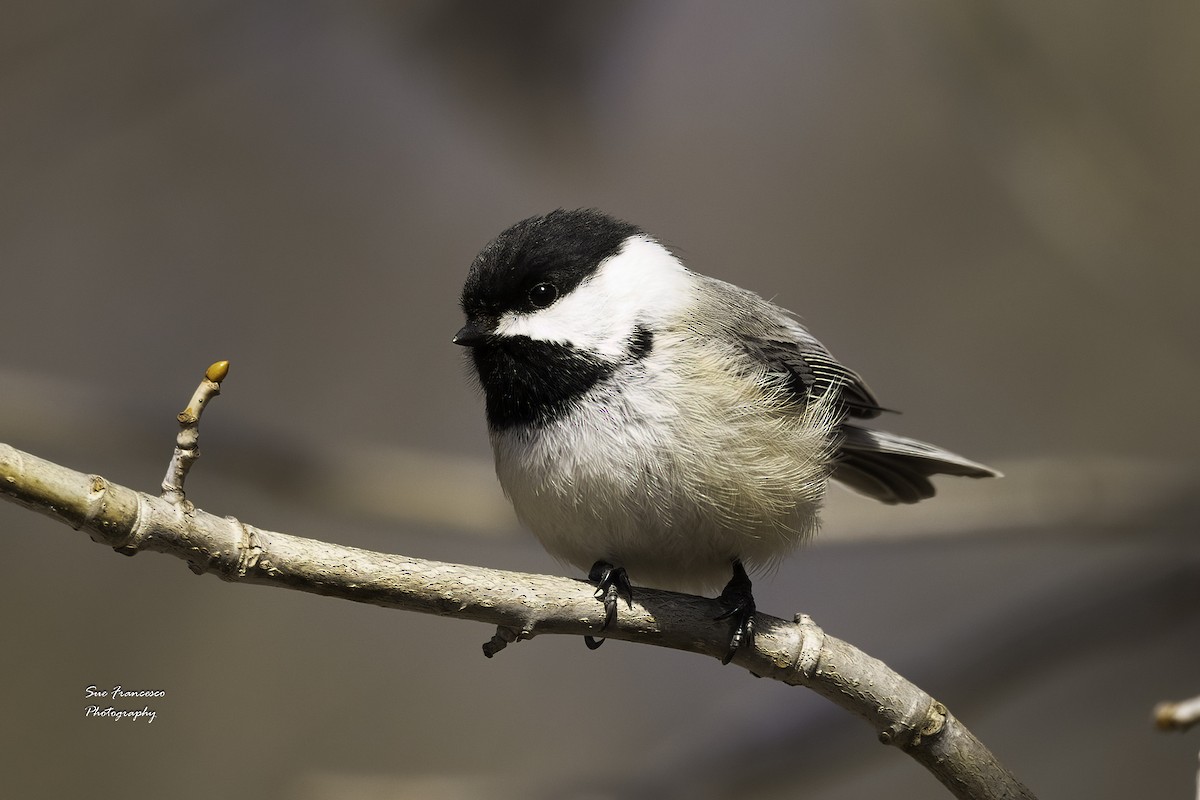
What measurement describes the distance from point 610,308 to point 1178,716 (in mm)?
1195

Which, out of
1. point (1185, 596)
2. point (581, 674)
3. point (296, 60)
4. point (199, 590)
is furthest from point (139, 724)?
point (1185, 596)

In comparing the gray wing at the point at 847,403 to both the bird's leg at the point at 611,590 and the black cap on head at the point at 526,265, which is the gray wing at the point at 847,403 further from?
the bird's leg at the point at 611,590

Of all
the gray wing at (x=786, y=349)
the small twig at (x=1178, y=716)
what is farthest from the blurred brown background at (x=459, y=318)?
the small twig at (x=1178, y=716)

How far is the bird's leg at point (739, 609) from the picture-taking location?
170cm

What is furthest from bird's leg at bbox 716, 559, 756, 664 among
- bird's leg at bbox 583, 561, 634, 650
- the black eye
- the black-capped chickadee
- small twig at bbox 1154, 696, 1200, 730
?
small twig at bbox 1154, 696, 1200, 730

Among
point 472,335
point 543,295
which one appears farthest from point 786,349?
point 472,335

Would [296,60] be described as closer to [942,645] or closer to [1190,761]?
[942,645]

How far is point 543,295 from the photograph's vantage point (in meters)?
1.87

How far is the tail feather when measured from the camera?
2.28 m

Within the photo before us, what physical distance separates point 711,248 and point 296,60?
1485 millimetres

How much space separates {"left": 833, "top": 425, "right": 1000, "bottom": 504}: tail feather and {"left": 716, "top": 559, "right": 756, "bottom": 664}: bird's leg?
475 mm

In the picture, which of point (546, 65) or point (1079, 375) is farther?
point (1079, 375)

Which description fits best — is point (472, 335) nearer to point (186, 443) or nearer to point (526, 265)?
point (526, 265)

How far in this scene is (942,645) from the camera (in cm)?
292
